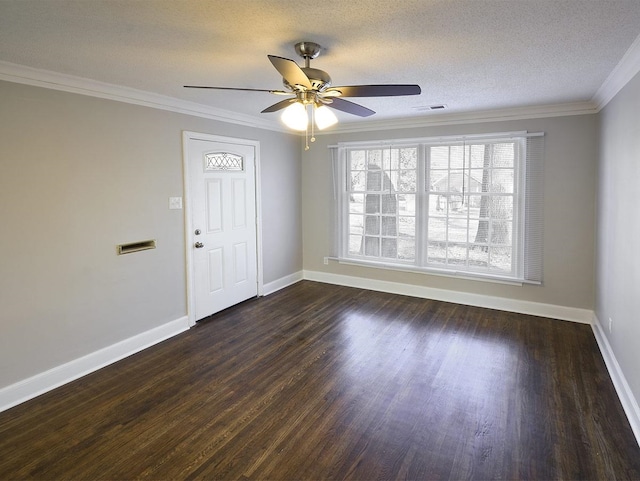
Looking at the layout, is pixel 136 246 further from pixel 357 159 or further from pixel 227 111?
pixel 357 159

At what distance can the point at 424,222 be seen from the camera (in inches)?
201

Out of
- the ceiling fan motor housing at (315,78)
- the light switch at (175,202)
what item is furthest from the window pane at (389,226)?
the ceiling fan motor housing at (315,78)

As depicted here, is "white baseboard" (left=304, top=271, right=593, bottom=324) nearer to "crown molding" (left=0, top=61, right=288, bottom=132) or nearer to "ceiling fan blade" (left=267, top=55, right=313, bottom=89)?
"crown molding" (left=0, top=61, right=288, bottom=132)

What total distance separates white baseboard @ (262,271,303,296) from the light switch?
5.80ft

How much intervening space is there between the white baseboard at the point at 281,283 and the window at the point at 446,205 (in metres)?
0.76

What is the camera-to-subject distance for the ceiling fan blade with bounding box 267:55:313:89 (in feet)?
6.21

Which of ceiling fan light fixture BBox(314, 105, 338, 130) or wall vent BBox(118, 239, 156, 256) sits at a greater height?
ceiling fan light fixture BBox(314, 105, 338, 130)

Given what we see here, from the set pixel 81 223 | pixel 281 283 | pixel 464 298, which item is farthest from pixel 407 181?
pixel 81 223

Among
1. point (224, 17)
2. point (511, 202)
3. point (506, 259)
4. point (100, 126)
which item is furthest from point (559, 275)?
point (100, 126)

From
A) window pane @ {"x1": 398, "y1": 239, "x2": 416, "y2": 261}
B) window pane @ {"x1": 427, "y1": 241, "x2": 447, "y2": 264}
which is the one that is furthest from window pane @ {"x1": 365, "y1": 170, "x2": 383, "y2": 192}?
window pane @ {"x1": 427, "y1": 241, "x2": 447, "y2": 264}

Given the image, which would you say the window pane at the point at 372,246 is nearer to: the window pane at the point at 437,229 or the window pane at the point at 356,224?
the window pane at the point at 356,224

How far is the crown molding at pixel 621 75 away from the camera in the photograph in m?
2.42

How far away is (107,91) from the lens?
324 cm

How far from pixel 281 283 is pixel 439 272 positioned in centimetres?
222
